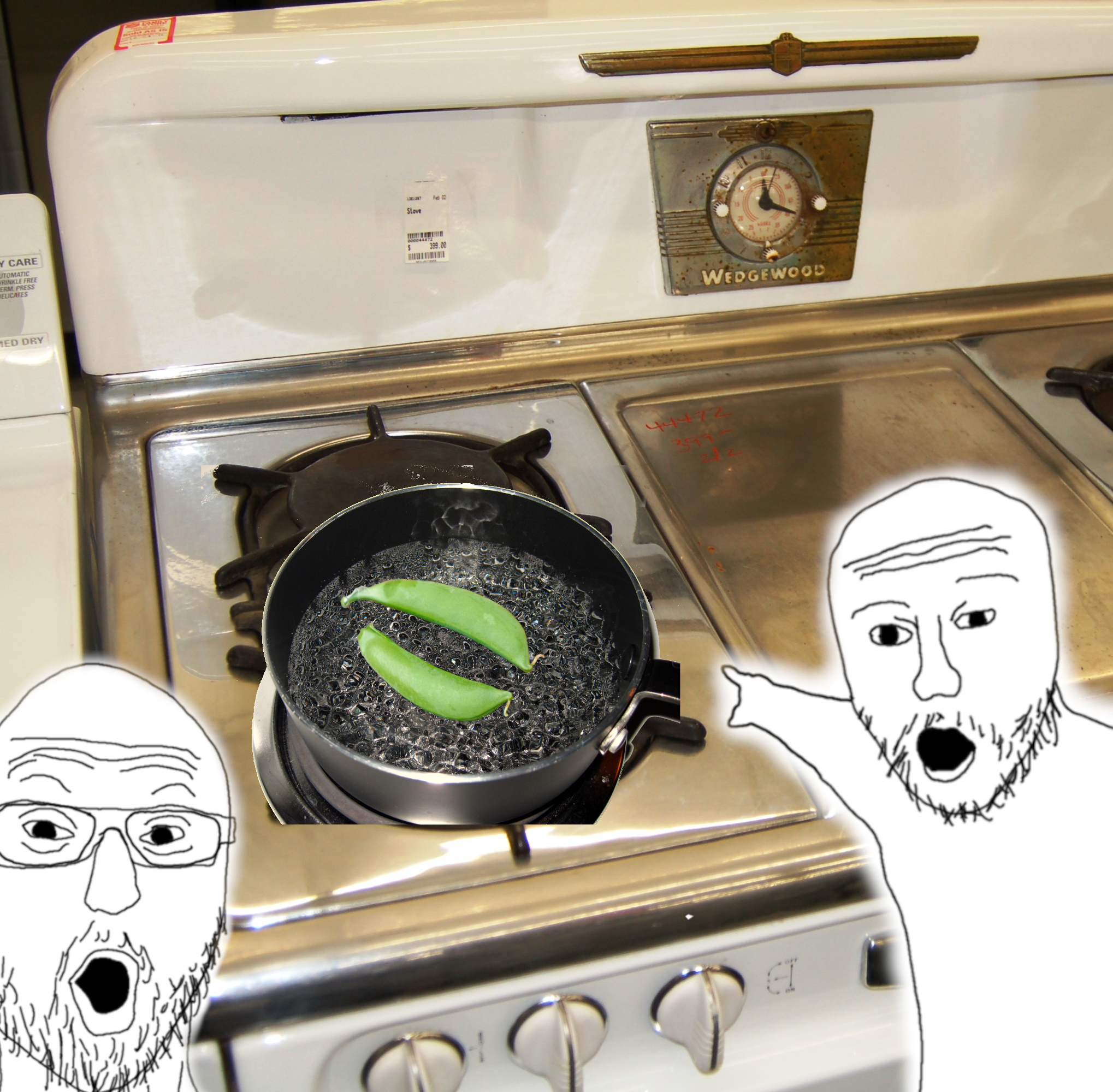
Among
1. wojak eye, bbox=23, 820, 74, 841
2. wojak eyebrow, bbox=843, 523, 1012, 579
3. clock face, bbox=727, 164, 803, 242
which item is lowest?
wojak eye, bbox=23, 820, 74, 841

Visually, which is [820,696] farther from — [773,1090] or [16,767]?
[16,767]

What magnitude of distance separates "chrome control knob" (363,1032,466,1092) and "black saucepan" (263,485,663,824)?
11cm

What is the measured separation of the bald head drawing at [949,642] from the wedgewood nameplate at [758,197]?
429 millimetres

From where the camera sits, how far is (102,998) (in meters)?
0.44

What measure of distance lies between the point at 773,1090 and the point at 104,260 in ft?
2.43

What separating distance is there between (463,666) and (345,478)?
0.72ft

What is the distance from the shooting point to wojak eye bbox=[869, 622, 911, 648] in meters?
0.48

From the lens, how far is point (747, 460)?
809mm

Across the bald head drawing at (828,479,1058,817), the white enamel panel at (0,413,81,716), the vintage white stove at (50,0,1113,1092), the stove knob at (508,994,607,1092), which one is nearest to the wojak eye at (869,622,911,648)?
the bald head drawing at (828,479,1058,817)

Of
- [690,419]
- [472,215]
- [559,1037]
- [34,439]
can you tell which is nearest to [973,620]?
[559,1037]

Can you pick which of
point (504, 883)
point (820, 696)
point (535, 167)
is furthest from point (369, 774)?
point (535, 167)

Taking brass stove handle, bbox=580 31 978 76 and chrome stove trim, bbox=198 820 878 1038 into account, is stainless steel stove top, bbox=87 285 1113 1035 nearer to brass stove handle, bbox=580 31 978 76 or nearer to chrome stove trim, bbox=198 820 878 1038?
chrome stove trim, bbox=198 820 878 1038

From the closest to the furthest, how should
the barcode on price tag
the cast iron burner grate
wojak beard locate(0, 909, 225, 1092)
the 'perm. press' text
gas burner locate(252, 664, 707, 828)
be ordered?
wojak beard locate(0, 909, 225, 1092), gas burner locate(252, 664, 707, 828), the cast iron burner grate, the barcode on price tag, the 'perm. press' text

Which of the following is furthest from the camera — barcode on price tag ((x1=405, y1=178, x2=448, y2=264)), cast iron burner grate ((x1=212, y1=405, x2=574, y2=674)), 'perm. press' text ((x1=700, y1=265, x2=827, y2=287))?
'perm. press' text ((x1=700, y1=265, x2=827, y2=287))
